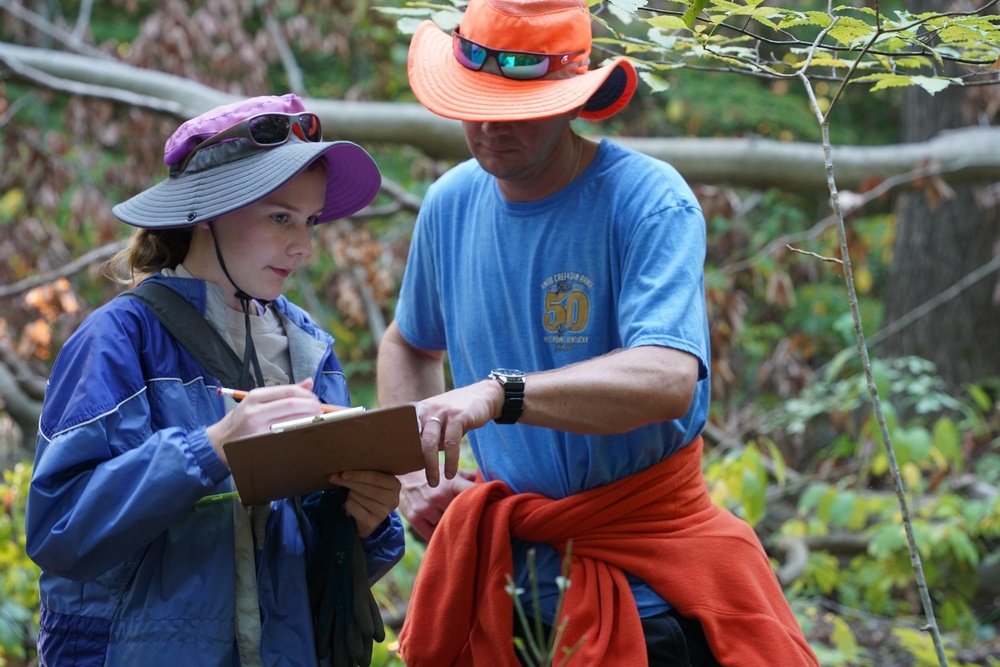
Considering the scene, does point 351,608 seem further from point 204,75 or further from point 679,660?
point 204,75

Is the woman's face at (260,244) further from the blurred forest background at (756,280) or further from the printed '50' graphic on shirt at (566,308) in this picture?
the blurred forest background at (756,280)

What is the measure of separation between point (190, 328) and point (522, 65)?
90 centimetres

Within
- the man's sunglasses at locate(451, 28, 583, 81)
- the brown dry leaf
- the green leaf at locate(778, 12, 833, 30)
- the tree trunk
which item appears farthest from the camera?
the tree trunk

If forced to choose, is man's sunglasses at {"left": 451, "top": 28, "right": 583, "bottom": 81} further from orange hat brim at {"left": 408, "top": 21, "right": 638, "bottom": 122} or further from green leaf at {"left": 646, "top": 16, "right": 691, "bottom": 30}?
green leaf at {"left": 646, "top": 16, "right": 691, "bottom": 30}

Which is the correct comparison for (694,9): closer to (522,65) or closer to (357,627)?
(522,65)

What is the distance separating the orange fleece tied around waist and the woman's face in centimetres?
66

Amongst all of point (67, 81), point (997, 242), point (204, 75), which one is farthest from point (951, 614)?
point (204, 75)

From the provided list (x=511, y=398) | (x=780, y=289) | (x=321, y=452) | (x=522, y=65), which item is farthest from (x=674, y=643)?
(x=780, y=289)

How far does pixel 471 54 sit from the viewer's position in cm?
229

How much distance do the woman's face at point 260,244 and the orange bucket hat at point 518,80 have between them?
0.39m

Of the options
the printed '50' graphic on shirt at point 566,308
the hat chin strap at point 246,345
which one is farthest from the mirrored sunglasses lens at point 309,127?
the printed '50' graphic on shirt at point 566,308

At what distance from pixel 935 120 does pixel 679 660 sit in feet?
19.2

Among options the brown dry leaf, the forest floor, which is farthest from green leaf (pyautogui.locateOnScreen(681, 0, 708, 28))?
the brown dry leaf

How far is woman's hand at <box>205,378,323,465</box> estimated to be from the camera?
163cm
